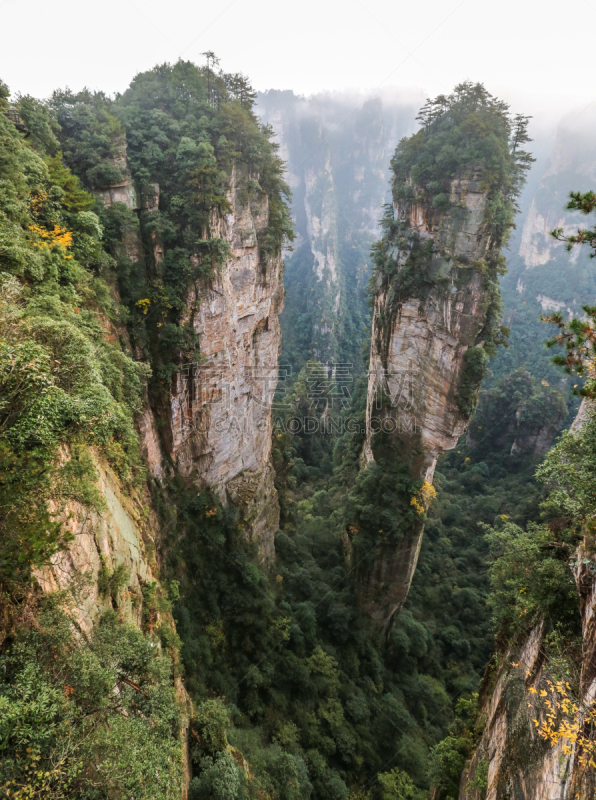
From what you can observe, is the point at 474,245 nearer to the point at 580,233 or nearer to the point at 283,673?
the point at 580,233

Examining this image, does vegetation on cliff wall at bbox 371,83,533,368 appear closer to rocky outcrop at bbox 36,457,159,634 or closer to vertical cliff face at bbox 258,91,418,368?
rocky outcrop at bbox 36,457,159,634

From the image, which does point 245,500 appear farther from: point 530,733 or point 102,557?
point 530,733

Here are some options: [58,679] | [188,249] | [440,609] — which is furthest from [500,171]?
[440,609]

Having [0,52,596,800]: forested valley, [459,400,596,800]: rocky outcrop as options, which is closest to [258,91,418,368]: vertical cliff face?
[0,52,596,800]: forested valley

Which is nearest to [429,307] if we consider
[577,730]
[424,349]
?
[424,349]

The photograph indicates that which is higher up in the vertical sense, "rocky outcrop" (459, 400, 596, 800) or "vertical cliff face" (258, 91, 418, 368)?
"vertical cliff face" (258, 91, 418, 368)
